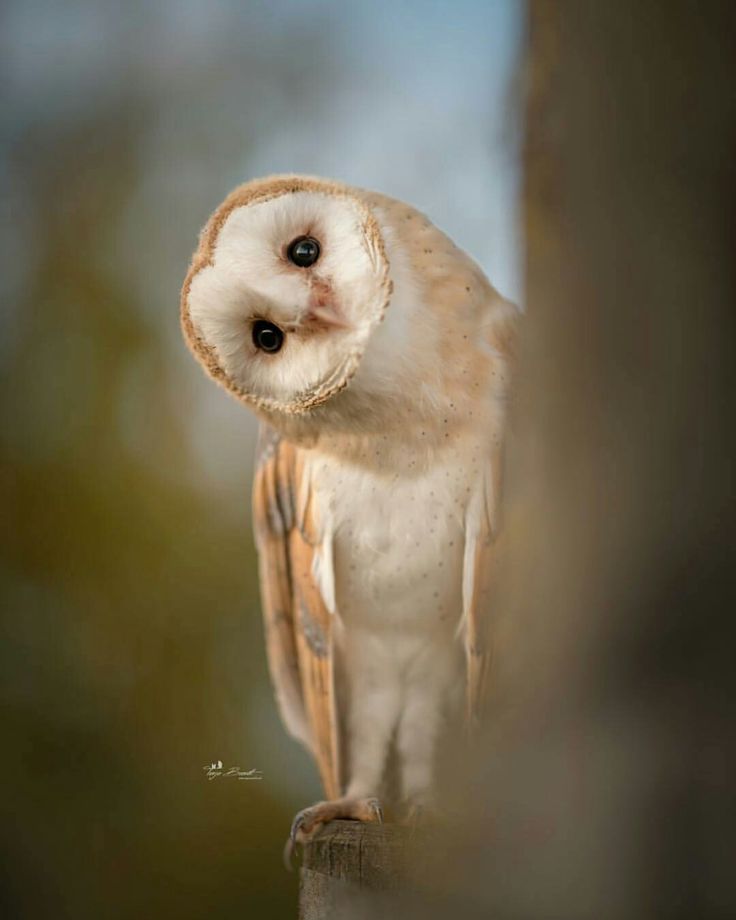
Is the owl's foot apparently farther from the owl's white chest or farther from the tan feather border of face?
the tan feather border of face

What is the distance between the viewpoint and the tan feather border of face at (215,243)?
38.2 inches

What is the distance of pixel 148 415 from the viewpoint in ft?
5.48

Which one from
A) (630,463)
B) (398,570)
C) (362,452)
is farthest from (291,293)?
(630,463)

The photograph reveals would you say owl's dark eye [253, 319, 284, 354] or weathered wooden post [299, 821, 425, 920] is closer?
weathered wooden post [299, 821, 425, 920]

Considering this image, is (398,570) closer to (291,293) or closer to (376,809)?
(376,809)

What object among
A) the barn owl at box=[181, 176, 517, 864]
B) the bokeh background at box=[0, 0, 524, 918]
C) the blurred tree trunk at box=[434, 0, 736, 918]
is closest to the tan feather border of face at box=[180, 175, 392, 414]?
the barn owl at box=[181, 176, 517, 864]

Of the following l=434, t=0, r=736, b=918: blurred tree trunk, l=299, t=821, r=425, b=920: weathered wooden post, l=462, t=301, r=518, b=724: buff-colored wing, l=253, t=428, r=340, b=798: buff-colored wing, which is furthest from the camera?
l=253, t=428, r=340, b=798: buff-colored wing

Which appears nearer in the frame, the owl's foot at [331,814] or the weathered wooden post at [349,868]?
the weathered wooden post at [349,868]

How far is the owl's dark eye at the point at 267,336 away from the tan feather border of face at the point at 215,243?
1.8 inches

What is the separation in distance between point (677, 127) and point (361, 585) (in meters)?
0.99

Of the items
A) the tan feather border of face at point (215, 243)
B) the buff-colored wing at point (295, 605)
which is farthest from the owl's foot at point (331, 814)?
the tan feather border of face at point (215, 243)

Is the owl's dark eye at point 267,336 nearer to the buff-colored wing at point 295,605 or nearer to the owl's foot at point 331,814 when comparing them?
the buff-colored wing at point 295,605

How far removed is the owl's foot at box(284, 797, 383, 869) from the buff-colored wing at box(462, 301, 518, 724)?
16 cm

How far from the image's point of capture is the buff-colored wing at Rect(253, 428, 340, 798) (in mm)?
1247
